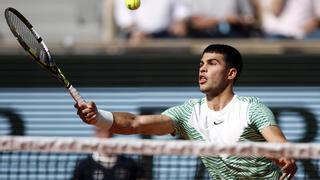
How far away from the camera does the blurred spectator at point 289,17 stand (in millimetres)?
9164

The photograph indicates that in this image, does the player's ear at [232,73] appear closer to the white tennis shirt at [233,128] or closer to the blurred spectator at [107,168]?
the white tennis shirt at [233,128]

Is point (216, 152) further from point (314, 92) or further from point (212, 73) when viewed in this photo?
point (314, 92)

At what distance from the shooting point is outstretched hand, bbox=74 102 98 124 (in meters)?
5.76

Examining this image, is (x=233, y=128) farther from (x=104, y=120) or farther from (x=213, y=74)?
(x=104, y=120)

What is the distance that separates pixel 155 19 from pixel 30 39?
2.48 m

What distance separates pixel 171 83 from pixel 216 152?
4.17m

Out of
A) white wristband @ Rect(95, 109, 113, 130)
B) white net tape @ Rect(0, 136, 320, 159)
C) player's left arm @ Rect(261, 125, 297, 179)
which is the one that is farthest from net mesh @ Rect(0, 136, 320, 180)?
white wristband @ Rect(95, 109, 113, 130)

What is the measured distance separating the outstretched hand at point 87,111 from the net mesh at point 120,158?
1.13 ft

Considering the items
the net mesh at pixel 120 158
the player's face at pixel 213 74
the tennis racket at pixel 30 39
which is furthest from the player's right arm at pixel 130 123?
the tennis racket at pixel 30 39

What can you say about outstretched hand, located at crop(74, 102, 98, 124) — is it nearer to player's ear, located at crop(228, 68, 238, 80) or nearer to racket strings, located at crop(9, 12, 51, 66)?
racket strings, located at crop(9, 12, 51, 66)

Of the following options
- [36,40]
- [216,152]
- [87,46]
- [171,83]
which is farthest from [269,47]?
[216,152]

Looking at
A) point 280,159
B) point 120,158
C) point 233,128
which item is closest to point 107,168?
point 120,158

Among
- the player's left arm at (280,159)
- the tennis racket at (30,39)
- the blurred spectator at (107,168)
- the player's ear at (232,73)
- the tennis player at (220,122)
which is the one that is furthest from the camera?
the blurred spectator at (107,168)

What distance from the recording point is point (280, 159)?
5836 mm
